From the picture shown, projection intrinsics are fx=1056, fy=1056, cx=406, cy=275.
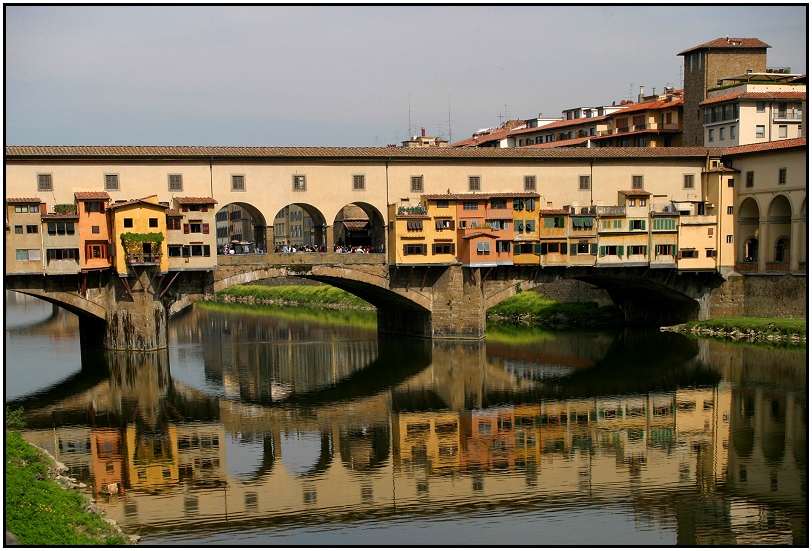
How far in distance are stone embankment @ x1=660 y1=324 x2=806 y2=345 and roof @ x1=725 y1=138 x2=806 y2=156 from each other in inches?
329

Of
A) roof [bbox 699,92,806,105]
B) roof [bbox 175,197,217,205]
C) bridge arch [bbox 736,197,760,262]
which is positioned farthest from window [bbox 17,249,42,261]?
roof [bbox 699,92,806,105]

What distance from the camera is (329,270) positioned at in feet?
156

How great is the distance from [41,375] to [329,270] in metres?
13.2

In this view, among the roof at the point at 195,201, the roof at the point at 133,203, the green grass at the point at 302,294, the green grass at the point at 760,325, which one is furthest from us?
the green grass at the point at 302,294

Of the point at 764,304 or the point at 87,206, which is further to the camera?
the point at 764,304

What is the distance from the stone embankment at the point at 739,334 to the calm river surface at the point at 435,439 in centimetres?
145

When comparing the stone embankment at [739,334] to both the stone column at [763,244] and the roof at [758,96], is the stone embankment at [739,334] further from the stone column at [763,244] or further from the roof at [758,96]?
the roof at [758,96]

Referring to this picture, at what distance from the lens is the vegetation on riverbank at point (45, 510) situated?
18031 millimetres

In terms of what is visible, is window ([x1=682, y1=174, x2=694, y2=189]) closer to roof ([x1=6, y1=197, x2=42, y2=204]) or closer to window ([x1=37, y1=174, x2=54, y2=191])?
window ([x1=37, y1=174, x2=54, y2=191])

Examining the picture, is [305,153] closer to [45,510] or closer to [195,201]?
[195,201]

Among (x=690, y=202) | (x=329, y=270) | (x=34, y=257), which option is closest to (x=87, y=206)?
(x=34, y=257)

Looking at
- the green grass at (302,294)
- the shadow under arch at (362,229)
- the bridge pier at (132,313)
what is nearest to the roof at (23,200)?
the bridge pier at (132,313)

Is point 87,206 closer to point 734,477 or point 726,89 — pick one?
point 734,477

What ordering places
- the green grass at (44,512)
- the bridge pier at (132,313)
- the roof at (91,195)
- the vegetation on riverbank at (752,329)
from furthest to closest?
the vegetation on riverbank at (752,329) → the bridge pier at (132,313) → the roof at (91,195) → the green grass at (44,512)
